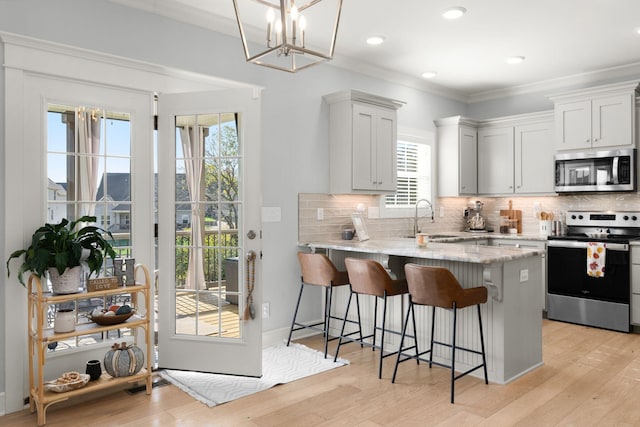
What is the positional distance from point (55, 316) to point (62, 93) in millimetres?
1463

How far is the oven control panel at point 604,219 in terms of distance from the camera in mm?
5152

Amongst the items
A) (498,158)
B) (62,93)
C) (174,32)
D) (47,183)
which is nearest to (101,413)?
(47,183)

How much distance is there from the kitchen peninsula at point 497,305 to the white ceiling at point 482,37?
1.89 m

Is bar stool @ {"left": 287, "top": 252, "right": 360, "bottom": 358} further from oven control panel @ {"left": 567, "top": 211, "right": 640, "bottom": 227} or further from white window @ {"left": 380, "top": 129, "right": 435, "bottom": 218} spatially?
oven control panel @ {"left": 567, "top": 211, "right": 640, "bottom": 227}

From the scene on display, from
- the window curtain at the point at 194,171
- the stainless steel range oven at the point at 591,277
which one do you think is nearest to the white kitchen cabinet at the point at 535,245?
the stainless steel range oven at the point at 591,277

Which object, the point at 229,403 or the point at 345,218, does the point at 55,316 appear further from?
the point at 345,218

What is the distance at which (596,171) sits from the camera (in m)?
5.11

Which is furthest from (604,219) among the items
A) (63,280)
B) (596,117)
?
(63,280)

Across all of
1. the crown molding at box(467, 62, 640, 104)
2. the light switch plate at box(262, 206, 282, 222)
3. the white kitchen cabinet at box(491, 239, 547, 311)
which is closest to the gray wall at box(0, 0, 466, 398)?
the light switch plate at box(262, 206, 282, 222)

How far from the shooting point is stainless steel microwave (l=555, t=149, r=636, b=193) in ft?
16.1

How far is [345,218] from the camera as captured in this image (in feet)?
16.1

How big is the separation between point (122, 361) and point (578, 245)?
4440 millimetres

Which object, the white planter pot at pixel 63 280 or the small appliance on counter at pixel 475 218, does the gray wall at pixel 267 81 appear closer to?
the white planter pot at pixel 63 280

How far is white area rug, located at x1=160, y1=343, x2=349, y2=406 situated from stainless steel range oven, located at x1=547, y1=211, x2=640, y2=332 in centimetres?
272
